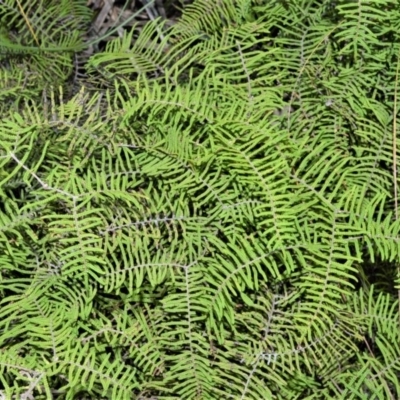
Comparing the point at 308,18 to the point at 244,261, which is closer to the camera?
the point at 244,261

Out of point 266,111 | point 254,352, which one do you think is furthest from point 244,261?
point 266,111

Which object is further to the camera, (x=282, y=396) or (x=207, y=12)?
(x=207, y=12)

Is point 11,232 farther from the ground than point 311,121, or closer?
closer

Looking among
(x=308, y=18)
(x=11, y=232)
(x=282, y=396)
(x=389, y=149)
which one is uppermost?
(x=308, y=18)

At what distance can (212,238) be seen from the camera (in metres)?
0.72

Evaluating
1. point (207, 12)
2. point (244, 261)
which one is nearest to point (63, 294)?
point (244, 261)

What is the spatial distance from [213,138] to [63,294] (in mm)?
271

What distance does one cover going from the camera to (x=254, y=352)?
0.71 m

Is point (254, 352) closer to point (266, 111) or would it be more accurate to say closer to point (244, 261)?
point (244, 261)

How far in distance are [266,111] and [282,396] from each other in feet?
1.23

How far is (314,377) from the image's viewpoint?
28.9 inches

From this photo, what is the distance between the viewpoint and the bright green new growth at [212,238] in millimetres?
692

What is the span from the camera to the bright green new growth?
2.27 ft

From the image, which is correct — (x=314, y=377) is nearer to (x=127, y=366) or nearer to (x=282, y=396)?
(x=282, y=396)
